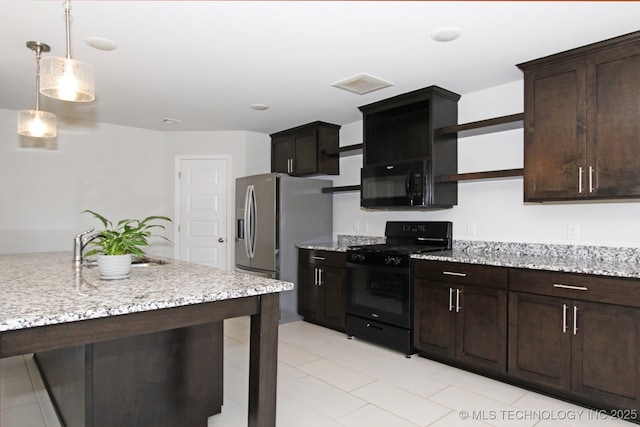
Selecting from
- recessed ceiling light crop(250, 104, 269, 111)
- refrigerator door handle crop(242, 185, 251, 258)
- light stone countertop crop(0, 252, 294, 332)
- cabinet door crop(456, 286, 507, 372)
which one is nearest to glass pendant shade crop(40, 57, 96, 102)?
light stone countertop crop(0, 252, 294, 332)

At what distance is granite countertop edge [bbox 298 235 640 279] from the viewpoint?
8.09 feet

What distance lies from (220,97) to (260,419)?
9.88 ft

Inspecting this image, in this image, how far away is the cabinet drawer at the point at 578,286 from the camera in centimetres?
227

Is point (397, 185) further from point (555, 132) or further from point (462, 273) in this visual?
point (555, 132)

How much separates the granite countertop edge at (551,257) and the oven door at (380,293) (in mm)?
280

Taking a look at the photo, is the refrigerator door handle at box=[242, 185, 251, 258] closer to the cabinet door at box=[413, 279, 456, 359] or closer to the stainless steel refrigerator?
the stainless steel refrigerator

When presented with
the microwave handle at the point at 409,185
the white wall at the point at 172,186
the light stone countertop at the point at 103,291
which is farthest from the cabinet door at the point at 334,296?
the light stone countertop at the point at 103,291

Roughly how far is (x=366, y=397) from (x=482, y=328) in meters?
1.00

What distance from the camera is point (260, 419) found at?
68.1 inches

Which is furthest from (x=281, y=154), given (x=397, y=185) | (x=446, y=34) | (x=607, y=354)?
(x=607, y=354)

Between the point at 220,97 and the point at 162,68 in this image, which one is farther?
the point at 220,97

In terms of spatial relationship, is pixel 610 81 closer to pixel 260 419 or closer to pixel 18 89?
pixel 260 419

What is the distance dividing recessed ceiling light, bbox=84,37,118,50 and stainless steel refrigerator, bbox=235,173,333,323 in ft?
7.04

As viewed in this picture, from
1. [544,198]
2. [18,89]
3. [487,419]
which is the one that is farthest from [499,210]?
[18,89]
